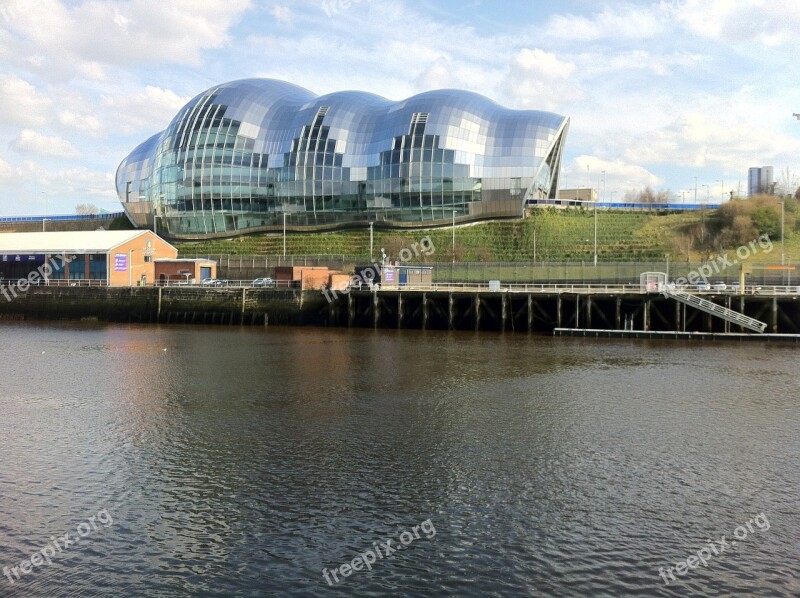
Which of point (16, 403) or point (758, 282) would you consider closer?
point (16, 403)

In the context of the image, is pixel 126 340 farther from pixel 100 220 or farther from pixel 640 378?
pixel 100 220

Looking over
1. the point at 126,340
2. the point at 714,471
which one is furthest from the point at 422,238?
the point at 714,471

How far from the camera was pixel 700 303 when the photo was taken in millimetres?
55219

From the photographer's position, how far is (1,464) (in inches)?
825

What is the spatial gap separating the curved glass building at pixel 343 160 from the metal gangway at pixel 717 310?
1855 inches

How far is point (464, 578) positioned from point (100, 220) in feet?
430

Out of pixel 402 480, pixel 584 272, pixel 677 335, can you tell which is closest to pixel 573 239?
pixel 584 272
